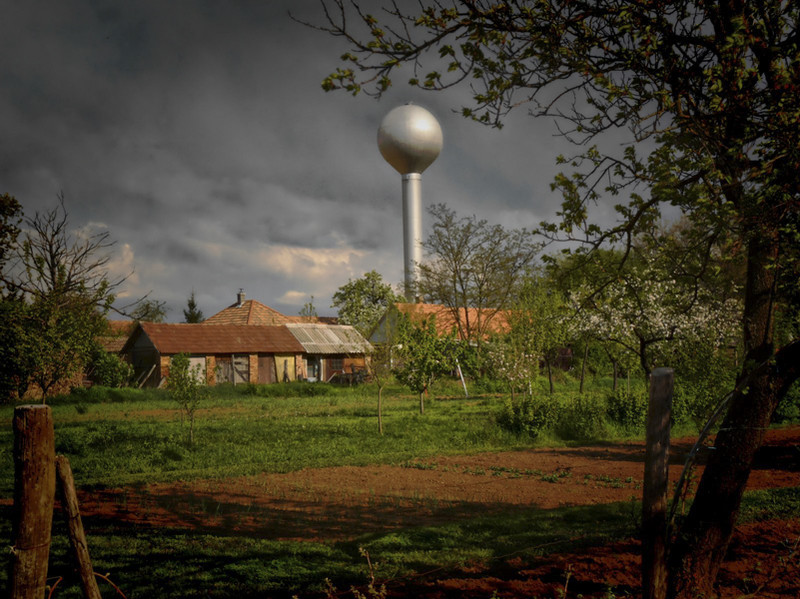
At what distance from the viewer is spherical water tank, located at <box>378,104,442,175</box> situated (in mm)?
58375

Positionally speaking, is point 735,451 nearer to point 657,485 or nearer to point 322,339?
point 657,485

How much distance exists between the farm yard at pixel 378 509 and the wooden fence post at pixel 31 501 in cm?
38

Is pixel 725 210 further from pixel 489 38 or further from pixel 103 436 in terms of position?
pixel 103 436

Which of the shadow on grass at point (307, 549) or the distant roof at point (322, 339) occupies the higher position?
the distant roof at point (322, 339)

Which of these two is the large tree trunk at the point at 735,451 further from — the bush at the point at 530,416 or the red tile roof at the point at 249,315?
the red tile roof at the point at 249,315

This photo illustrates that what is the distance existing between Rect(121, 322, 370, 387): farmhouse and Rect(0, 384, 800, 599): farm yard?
17.6m

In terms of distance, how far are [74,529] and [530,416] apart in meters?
15.4

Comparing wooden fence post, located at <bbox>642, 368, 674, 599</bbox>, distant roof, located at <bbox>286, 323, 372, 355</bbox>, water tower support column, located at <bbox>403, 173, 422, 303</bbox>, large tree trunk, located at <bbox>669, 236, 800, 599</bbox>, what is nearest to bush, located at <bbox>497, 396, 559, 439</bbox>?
large tree trunk, located at <bbox>669, 236, 800, 599</bbox>

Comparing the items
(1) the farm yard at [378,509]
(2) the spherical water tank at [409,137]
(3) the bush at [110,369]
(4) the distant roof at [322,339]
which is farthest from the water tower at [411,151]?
(1) the farm yard at [378,509]

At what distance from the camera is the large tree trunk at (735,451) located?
14.7 ft

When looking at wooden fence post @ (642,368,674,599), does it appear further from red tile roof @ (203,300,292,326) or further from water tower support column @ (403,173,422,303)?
water tower support column @ (403,173,422,303)

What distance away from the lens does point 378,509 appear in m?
9.11

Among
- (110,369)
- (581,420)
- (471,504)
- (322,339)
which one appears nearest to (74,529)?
(471,504)

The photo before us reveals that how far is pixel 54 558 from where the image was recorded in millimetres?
6328
